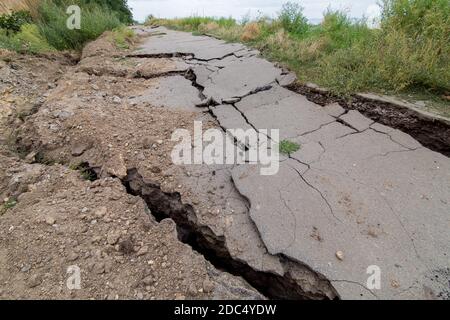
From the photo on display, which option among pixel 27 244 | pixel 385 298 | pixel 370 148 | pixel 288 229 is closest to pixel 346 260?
pixel 385 298

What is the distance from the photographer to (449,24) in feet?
12.6

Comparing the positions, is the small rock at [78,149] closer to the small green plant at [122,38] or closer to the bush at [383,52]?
the bush at [383,52]

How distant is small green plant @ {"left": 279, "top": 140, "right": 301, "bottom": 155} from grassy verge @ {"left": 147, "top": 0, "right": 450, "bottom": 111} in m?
1.25

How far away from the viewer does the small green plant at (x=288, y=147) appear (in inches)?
109

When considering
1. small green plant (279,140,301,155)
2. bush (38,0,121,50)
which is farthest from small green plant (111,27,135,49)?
small green plant (279,140,301,155)

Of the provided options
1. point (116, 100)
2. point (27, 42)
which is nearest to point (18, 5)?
point (27, 42)

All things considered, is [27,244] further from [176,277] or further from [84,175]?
[176,277]

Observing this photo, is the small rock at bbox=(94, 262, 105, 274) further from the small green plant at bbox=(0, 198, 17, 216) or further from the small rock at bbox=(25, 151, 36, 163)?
the small rock at bbox=(25, 151, 36, 163)

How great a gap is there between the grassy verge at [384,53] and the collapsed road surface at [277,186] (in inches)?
23.1

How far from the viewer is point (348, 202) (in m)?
2.20

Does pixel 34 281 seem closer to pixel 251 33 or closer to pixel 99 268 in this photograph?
pixel 99 268

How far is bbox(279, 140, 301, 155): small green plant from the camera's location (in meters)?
2.76

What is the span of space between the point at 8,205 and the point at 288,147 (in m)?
2.42

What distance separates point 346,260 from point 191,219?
1.14 metres
